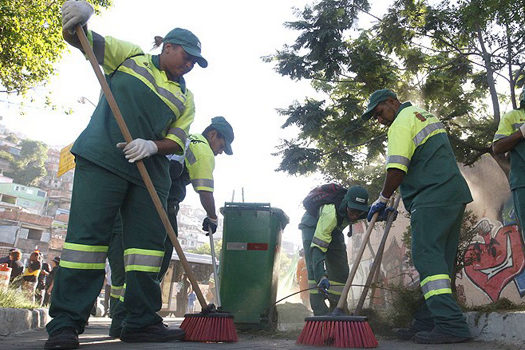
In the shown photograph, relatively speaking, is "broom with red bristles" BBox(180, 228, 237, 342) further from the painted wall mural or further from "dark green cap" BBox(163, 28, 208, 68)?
the painted wall mural

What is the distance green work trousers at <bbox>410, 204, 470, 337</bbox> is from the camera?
287cm

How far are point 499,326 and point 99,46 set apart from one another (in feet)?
10.3

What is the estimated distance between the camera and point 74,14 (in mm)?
2574

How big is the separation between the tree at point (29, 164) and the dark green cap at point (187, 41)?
81.6m

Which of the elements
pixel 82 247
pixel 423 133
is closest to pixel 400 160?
pixel 423 133

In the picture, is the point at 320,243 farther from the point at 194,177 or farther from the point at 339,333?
the point at 339,333

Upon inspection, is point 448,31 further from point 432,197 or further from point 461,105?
point 432,197

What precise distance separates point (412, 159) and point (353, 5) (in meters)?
5.93

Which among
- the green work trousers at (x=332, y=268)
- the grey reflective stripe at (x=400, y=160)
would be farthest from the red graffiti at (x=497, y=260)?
the grey reflective stripe at (x=400, y=160)

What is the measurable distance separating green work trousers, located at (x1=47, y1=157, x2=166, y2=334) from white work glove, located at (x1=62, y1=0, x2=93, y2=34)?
782 mm

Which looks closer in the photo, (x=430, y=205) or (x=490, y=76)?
(x=430, y=205)

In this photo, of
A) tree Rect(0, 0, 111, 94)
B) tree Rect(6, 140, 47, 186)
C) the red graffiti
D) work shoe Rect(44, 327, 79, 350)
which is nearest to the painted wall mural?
the red graffiti

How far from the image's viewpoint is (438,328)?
2.89m

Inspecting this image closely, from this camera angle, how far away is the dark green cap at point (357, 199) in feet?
15.3
